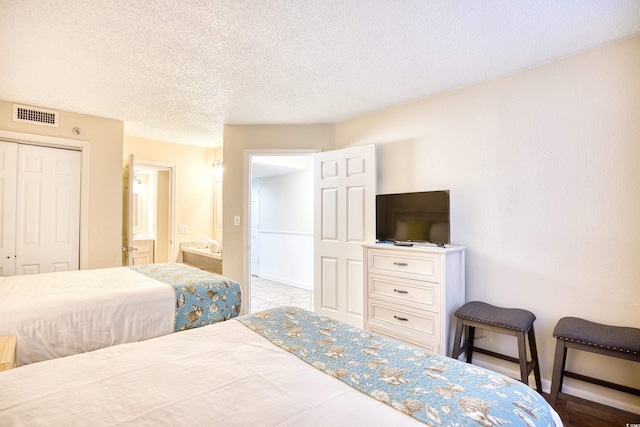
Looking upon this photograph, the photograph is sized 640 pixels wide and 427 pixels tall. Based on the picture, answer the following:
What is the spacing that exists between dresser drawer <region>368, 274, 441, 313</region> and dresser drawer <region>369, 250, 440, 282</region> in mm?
61

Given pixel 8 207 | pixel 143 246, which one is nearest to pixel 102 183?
pixel 8 207

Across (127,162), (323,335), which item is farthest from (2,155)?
(323,335)

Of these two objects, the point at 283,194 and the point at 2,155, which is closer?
the point at 2,155

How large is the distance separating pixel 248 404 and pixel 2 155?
385 cm

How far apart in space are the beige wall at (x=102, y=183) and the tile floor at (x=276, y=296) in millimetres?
1934

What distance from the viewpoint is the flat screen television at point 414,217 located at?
267 centimetres

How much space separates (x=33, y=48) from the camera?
2.15 meters

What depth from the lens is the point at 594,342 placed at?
→ 72.7 inches

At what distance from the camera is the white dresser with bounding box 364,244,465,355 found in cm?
247

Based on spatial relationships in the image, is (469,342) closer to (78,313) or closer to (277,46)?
(277,46)

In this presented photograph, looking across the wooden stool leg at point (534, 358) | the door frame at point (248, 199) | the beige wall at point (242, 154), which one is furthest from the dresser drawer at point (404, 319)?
the beige wall at point (242, 154)

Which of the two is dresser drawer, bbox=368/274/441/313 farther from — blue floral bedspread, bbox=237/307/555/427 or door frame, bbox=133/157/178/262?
door frame, bbox=133/157/178/262

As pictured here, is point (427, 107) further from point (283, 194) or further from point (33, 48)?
point (283, 194)

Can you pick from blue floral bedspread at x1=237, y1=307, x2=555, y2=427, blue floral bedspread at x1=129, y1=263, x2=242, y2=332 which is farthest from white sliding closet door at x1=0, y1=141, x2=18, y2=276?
blue floral bedspread at x1=237, y1=307, x2=555, y2=427
